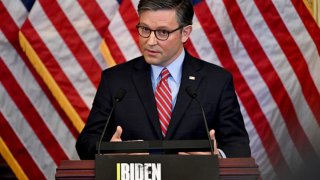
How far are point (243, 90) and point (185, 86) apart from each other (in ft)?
3.76

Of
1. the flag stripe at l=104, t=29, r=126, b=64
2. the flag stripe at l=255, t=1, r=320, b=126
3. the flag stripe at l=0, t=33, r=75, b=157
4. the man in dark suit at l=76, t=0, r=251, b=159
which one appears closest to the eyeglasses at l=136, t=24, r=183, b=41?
the man in dark suit at l=76, t=0, r=251, b=159

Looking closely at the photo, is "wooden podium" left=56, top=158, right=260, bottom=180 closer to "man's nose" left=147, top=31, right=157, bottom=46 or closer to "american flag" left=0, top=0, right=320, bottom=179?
"man's nose" left=147, top=31, right=157, bottom=46

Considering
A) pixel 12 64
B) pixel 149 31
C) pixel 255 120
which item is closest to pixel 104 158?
pixel 149 31

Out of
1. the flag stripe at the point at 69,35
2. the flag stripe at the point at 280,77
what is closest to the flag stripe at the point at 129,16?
the flag stripe at the point at 69,35

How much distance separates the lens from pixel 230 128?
2.48 metres

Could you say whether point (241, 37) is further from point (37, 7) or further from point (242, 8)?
point (37, 7)

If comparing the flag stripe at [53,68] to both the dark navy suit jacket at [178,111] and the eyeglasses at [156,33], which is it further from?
the eyeglasses at [156,33]

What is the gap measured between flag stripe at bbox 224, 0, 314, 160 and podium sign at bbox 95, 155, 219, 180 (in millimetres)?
1950

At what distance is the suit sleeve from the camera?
2.43 metres

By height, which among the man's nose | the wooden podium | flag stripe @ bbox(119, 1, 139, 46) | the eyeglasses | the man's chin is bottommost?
the wooden podium

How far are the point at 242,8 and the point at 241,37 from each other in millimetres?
172

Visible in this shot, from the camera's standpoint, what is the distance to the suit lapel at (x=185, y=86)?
7.89 feet

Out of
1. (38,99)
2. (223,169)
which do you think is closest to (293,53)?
(38,99)

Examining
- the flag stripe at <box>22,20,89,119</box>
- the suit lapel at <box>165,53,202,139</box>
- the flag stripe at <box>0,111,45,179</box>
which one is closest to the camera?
the suit lapel at <box>165,53,202,139</box>
